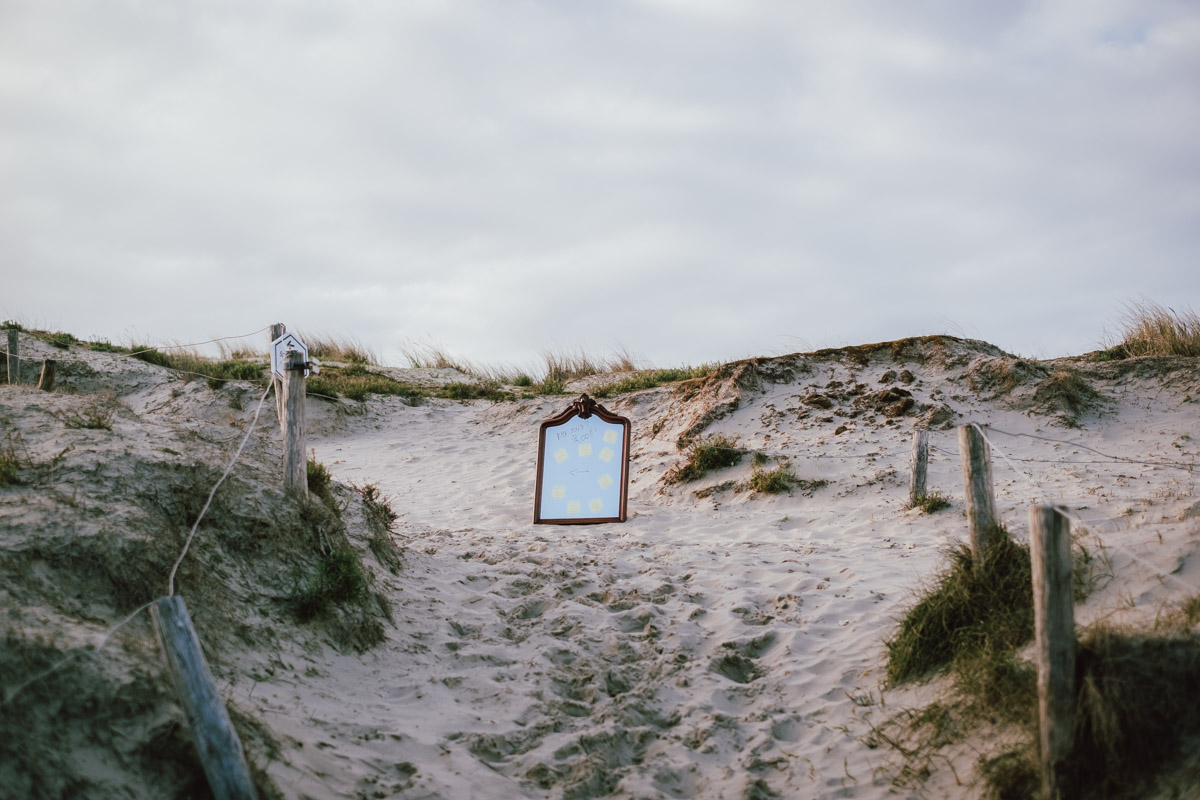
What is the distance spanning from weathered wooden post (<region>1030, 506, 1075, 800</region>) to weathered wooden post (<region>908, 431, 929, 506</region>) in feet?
16.4

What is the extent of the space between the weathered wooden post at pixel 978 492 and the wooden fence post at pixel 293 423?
4.52m

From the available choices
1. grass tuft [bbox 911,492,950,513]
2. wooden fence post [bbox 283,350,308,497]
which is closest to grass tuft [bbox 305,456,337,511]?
wooden fence post [bbox 283,350,308,497]

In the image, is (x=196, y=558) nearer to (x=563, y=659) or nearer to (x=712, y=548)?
(x=563, y=659)

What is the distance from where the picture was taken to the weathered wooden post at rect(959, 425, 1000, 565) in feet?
16.1

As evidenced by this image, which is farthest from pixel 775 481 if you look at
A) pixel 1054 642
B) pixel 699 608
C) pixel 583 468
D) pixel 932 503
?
pixel 1054 642

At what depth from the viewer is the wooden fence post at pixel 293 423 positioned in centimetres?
603

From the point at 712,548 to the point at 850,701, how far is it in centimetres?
314

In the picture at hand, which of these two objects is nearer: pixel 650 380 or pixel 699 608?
pixel 699 608

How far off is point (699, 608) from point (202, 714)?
3.64 m

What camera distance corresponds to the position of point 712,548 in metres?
7.89

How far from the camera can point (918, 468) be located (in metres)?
8.49

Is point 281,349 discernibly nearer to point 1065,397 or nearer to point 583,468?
point 583,468

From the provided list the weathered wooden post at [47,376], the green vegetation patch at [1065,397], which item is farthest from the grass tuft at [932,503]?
the weathered wooden post at [47,376]

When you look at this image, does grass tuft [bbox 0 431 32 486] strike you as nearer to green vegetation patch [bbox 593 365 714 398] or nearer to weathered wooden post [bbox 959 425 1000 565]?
weathered wooden post [bbox 959 425 1000 565]
